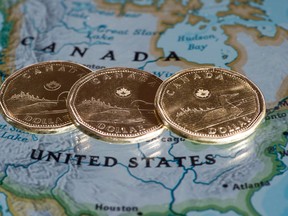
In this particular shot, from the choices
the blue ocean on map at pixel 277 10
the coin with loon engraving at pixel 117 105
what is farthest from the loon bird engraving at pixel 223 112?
the blue ocean on map at pixel 277 10

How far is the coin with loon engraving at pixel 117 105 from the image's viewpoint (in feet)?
4.93

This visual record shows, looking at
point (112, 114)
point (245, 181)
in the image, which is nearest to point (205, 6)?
point (112, 114)

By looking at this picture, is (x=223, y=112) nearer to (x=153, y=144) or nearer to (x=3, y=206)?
(x=153, y=144)

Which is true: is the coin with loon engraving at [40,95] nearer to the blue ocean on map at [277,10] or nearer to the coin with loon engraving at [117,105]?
the coin with loon engraving at [117,105]

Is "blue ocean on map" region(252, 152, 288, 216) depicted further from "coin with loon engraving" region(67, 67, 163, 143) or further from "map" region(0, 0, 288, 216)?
"coin with loon engraving" region(67, 67, 163, 143)

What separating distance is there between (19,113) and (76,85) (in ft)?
0.64

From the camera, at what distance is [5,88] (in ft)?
5.46

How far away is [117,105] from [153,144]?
0.55 ft

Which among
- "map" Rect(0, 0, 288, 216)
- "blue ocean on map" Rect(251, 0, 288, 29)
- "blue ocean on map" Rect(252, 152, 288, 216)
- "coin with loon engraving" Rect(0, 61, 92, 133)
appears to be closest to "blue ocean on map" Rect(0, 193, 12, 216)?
"map" Rect(0, 0, 288, 216)

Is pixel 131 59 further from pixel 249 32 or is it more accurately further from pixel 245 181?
pixel 245 181

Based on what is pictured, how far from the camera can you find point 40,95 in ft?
5.33

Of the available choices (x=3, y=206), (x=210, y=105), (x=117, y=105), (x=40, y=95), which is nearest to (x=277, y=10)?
(x=210, y=105)

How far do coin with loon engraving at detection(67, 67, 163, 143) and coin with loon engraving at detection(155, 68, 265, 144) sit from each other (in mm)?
47

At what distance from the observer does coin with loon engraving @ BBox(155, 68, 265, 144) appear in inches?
58.7
